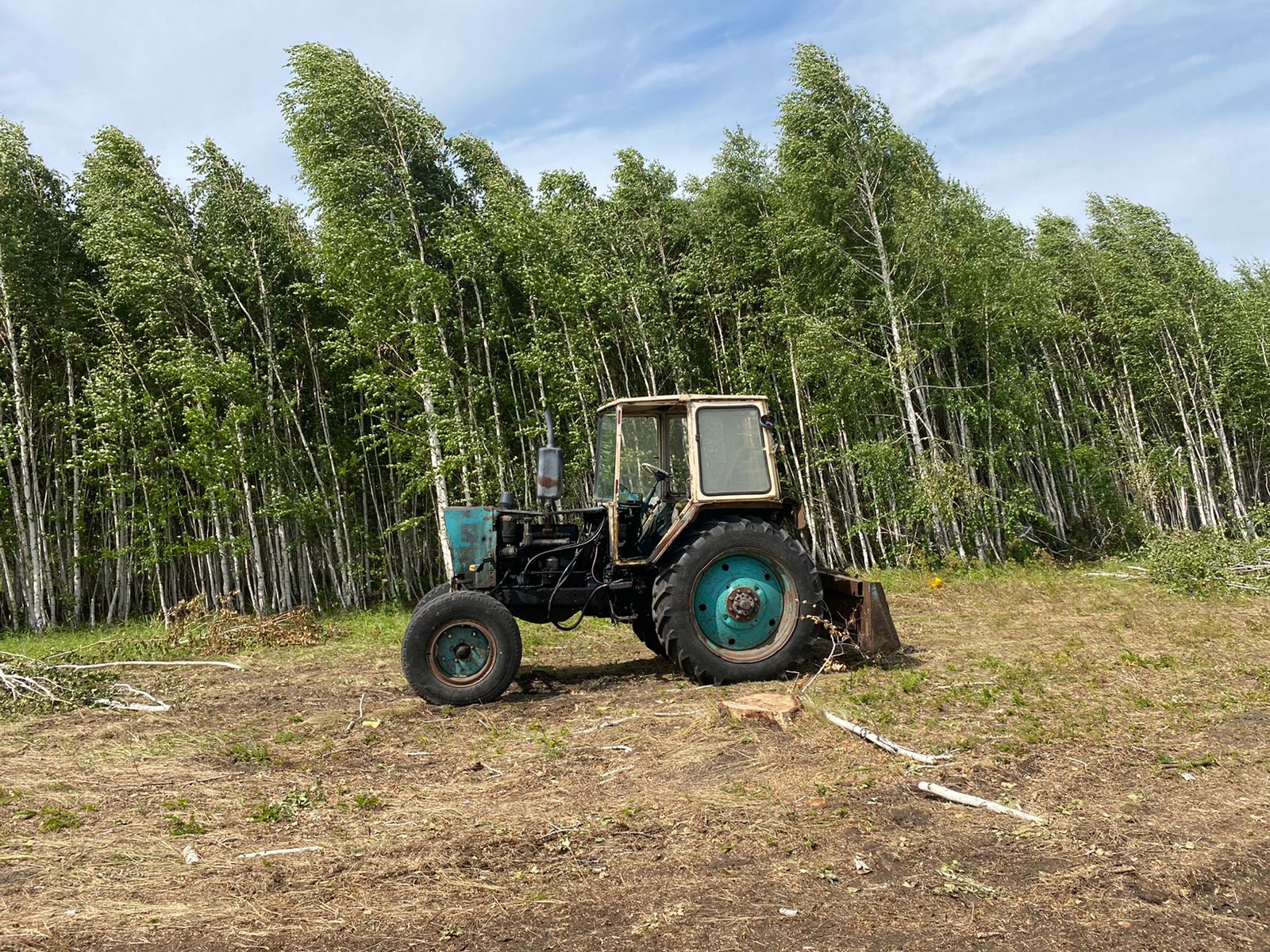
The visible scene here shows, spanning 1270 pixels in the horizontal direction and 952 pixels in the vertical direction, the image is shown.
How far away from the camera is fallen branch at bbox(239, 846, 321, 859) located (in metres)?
3.52

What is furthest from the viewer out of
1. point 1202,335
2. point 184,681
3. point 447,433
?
point 1202,335

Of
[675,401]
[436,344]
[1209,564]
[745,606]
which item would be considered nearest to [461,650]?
[745,606]

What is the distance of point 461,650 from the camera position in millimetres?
6207

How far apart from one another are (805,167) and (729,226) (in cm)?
200

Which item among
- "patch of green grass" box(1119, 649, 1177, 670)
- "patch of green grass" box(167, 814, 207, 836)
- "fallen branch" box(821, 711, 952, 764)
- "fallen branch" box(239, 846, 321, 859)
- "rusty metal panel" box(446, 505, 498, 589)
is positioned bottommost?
"patch of green grass" box(1119, 649, 1177, 670)

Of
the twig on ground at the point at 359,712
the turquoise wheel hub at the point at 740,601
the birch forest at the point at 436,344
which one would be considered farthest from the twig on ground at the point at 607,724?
the birch forest at the point at 436,344

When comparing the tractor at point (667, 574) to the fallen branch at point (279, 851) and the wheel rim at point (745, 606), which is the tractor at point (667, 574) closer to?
the wheel rim at point (745, 606)

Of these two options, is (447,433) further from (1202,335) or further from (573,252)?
(1202,335)

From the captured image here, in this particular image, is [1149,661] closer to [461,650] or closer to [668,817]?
[668,817]

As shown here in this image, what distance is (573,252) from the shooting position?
1548cm

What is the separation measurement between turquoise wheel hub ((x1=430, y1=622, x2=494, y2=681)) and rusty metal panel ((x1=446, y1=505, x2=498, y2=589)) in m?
0.51

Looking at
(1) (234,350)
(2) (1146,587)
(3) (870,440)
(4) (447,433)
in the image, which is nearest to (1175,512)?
(3) (870,440)

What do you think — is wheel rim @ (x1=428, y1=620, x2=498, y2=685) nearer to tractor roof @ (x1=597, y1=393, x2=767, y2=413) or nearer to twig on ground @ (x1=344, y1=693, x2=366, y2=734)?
twig on ground @ (x1=344, y1=693, x2=366, y2=734)

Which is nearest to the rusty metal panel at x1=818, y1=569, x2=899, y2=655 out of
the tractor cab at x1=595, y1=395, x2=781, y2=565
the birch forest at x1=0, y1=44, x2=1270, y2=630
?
the tractor cab at x1=595, y1=395, x2=781, y2=565
